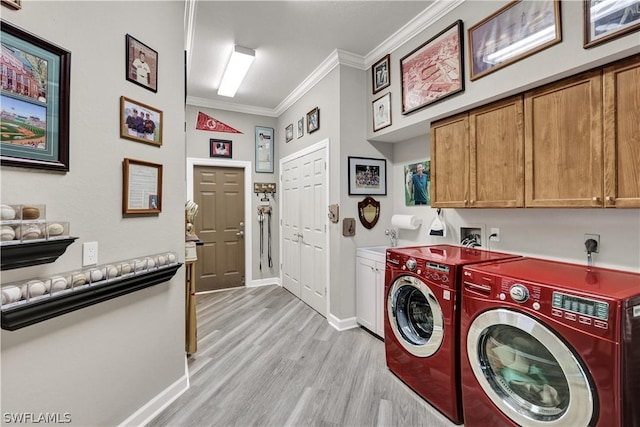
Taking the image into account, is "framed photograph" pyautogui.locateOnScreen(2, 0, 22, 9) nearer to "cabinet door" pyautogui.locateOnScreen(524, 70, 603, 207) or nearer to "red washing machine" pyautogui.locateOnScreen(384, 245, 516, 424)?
"red washing machine" pyautogui.locateOnScreen(384, 245, 516, 424)

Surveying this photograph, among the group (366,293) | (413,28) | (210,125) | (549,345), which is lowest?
(366,293)

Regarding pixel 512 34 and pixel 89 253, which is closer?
pixel 89 253

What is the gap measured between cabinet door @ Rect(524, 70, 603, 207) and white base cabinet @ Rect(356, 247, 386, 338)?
1.43 m

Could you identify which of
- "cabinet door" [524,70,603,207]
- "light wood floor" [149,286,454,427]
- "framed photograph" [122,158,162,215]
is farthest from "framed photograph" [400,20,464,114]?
"light wood floor" [149,286,454,427]

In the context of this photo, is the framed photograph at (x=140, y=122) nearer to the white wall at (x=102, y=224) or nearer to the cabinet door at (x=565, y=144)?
the white wall at (x=102, y=224)

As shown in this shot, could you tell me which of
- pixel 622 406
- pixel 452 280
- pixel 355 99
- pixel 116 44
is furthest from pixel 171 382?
pixel 355 99

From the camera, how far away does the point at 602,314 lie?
1.18 metres

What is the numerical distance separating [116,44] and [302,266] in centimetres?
319

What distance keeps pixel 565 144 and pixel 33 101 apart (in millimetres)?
2690

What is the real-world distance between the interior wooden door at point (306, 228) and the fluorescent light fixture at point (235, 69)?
49.4 inches

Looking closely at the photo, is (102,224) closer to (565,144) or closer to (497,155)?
(497,155)

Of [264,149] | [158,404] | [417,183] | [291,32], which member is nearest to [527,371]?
[417,183]

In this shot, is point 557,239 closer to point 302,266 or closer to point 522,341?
point 522,341

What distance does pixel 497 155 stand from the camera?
207 centimetres
